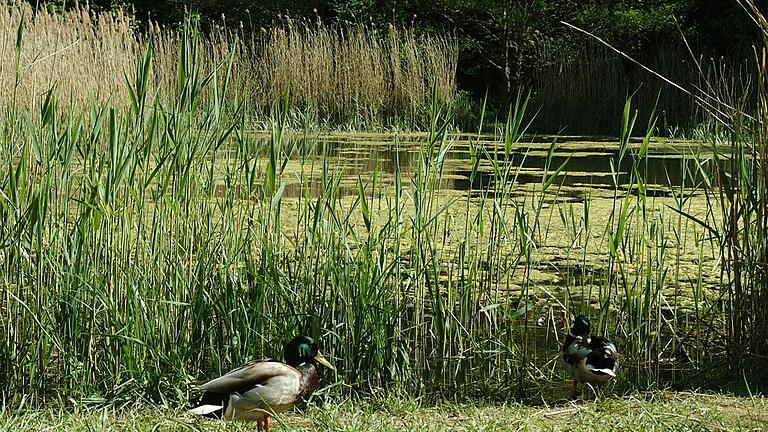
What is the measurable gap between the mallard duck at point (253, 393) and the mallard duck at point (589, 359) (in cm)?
86

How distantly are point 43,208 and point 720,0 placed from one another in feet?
41.6

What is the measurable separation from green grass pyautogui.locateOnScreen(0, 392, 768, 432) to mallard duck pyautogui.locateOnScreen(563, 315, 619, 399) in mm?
74

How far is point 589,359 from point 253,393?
1006 mm

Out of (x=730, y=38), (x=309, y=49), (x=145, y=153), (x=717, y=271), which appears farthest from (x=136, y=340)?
(x=730, y=38)

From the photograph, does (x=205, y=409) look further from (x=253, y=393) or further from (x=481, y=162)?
(x=481, y=162)

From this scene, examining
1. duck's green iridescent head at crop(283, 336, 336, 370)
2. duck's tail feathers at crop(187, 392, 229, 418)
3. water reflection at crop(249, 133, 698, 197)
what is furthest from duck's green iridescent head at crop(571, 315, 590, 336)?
water reflection at crop(249, 133, 698, 197)

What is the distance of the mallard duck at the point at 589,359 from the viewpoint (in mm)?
2945

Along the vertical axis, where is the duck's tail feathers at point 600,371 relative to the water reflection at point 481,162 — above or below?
below

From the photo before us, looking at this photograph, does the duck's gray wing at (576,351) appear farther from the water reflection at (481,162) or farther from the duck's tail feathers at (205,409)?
the water reflection at (481,162)

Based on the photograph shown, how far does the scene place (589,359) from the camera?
9.66 ft

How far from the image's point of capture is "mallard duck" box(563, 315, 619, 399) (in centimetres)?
295

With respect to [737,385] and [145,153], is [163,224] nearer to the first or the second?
[145,153]

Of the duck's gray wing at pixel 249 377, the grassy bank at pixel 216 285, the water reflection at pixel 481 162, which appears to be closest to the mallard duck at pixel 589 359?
the grassy bank at pixel 216 285

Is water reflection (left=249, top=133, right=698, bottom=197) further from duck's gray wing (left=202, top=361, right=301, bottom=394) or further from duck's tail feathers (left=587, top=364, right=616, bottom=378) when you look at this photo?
duck's gray wing (left=202, top=361, right=301, bottom=394)
